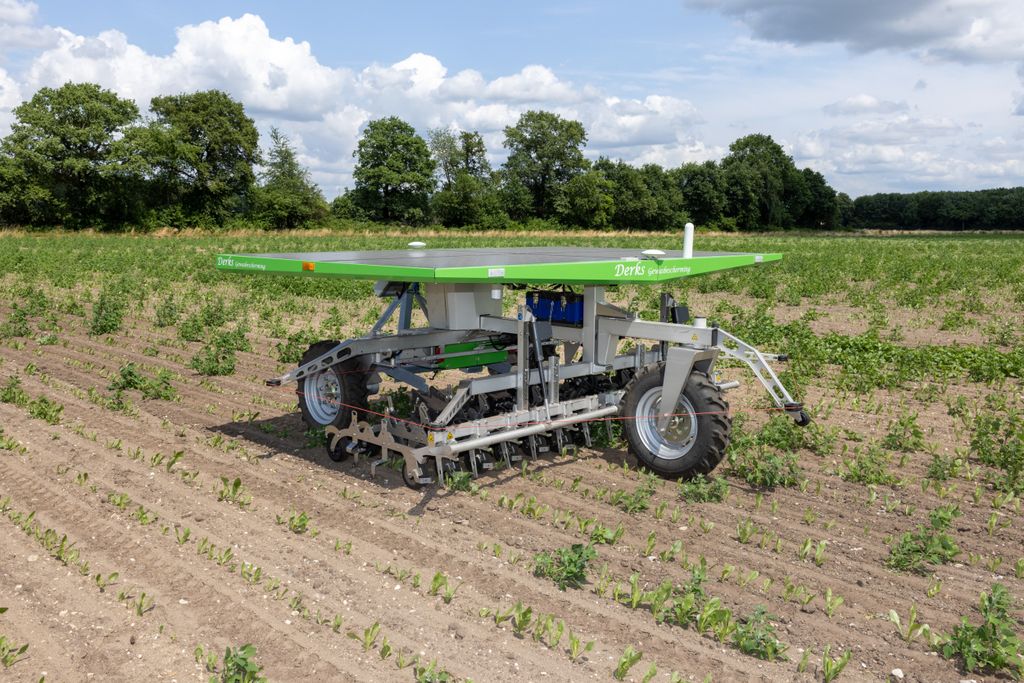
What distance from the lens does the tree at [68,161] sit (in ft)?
161

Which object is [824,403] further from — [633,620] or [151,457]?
[151,457]

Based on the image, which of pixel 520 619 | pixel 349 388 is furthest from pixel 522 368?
pixel 520 619

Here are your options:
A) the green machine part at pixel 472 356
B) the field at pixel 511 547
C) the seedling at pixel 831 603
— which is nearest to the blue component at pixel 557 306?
the green machine part at pixel 472 356

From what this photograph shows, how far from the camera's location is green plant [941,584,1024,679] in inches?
158

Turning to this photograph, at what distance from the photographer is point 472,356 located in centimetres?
814

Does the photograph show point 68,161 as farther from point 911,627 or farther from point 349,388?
point 911,627

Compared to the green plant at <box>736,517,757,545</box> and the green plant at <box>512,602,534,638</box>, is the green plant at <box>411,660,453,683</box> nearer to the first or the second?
the green plant at <box>512,602,534,638</box>

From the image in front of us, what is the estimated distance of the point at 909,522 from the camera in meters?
5.88

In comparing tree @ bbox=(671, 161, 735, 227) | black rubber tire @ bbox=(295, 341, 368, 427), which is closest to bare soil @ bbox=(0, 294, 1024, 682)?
black rubber tire @ bbox=(295, 341, 368, 427)

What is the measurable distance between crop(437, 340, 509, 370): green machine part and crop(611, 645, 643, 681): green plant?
14.1ft

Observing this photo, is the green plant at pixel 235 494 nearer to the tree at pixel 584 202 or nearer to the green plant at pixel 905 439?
the green plant at pixel 905 439

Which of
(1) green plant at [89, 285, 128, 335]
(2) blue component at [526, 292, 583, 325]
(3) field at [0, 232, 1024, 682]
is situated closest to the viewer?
(3) field at [0, 232, 1024, 682]

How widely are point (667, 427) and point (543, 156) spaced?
68.7 metres

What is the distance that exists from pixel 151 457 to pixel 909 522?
20.3 feet
